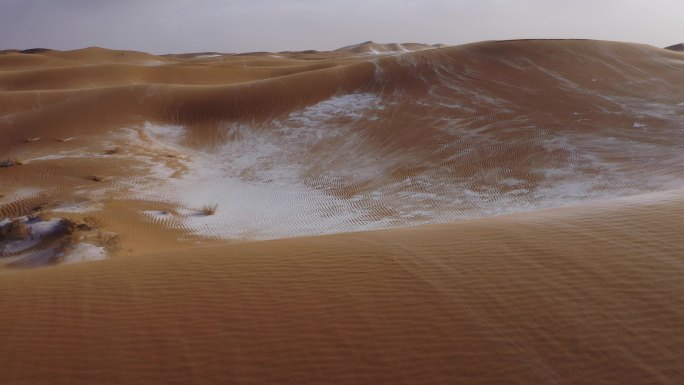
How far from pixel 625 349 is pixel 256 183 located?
449 inches

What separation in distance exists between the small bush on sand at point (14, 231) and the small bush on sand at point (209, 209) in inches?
127

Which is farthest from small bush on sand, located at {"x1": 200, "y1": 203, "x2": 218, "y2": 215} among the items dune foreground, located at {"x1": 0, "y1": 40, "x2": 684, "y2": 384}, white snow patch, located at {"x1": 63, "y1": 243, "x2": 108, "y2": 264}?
white snow patch, located at {"x1": 63, "y1": 243, "x2": 108, "y2": 264}

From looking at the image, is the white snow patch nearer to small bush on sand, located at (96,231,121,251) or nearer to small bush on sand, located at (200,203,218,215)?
small bush on sand, located at (96,231,121,251)

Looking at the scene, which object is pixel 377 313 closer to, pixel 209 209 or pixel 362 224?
pixel 362 224

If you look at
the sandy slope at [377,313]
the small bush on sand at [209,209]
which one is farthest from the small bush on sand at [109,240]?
the sandy slope at [377,313]

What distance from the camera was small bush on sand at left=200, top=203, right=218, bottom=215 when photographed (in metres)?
11.0

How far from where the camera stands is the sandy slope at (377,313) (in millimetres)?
2965

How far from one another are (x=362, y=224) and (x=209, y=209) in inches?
138

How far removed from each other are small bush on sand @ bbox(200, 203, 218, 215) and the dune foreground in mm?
50

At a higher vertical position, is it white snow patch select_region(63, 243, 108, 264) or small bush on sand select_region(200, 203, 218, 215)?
small bush on sand select_region(200, 203, 218, 215)

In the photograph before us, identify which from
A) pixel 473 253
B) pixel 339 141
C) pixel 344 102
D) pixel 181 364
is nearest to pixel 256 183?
pixel 339 141

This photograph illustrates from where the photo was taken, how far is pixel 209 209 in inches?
439

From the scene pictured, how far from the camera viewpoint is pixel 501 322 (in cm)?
329

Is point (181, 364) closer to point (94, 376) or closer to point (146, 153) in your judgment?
point (94, 376)
